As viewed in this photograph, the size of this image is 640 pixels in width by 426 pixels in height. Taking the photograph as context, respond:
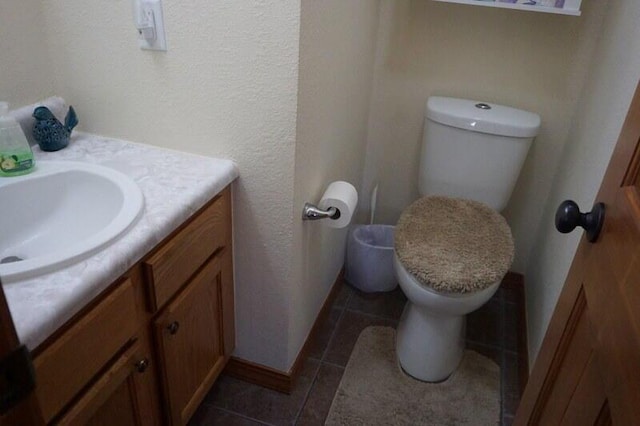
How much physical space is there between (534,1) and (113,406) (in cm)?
164

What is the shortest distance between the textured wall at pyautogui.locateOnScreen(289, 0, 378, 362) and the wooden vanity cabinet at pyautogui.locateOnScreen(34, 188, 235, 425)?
213 millimetres

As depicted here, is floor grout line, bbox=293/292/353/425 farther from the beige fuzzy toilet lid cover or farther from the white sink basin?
the white sink basin

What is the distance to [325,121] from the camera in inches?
54.8

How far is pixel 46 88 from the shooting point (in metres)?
1.30

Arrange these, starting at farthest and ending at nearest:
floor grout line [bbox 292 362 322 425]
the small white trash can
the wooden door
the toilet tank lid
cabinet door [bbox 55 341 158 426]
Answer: the small white trash can → the toilet tank lid → floor grout line [bbox 292 362 322 425] → cabinet door [bbox 55 341 158 426] → the wooden door

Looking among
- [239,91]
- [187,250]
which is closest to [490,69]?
[239,91]

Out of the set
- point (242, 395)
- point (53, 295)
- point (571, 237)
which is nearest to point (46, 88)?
point (53, 295)

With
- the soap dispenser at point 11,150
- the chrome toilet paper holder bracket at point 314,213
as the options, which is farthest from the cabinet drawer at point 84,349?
the chrome toilet paper holder bracket at point 314,213

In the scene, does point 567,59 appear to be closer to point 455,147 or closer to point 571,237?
point 455,147

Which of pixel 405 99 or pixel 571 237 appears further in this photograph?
pixel 405 99

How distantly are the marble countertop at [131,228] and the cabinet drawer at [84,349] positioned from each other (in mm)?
38

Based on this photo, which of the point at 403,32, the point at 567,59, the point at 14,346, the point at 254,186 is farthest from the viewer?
the point at 403,32

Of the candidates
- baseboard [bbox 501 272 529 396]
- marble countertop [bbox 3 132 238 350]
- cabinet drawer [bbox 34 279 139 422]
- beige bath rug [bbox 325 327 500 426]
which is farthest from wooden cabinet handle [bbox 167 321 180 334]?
baseboard [bbox 501 272 529 396]

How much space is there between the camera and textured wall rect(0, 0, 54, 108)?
3.84ft
